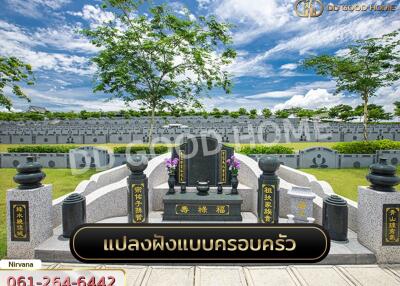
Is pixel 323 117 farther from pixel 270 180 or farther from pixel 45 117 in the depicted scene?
pixel 45 117

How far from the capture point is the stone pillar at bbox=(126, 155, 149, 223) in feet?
19.9

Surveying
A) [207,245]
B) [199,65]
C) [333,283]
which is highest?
[199,65]

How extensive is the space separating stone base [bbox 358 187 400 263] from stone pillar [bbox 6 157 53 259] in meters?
7.31

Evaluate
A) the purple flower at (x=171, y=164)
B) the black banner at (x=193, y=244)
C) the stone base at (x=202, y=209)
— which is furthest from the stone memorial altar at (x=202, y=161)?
the black banner at (x=193, y=244)

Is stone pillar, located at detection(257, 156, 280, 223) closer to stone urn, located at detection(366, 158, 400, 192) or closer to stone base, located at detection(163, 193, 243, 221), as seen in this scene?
stone base, located at detection(163, 193, 243, 221)

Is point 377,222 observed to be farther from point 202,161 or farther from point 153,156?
point 153,156

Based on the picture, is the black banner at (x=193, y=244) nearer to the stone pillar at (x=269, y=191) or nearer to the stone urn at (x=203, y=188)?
the stone pillar at (x=269, y=191)

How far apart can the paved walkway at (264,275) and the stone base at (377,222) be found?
9.1 inches

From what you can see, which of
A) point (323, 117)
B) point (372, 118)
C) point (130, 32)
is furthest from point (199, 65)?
point (323, 117)

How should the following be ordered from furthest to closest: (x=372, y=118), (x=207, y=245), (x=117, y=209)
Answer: (x=372, y=118) < (x=117, y=209) < (x=207, y=245)

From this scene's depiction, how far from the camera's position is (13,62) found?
8.72 metres

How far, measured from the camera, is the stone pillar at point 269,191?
6047mm

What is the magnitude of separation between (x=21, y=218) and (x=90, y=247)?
10.1 feet

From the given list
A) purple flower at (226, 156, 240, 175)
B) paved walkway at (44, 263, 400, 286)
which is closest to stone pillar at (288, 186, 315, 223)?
paved walkway at (44, 263, 400, 286)
